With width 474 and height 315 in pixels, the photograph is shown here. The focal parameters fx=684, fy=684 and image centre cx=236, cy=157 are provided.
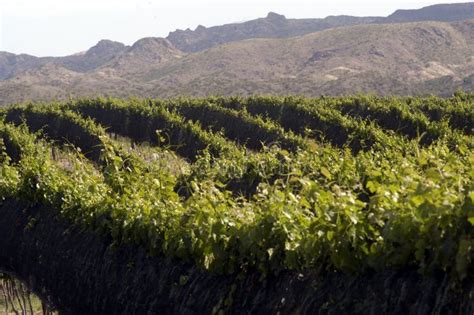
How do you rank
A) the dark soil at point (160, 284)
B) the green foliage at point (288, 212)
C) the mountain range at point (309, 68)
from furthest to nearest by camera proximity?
1. the mountain range at point (309, 68)
2. the dark soil at point (160, 284)
3. the green foliage at point (288, 212)

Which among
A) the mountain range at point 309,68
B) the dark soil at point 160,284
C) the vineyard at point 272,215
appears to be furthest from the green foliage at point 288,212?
the mountain range at point 309,68

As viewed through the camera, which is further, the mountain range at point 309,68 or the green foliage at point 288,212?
the mountain range at point 309,68

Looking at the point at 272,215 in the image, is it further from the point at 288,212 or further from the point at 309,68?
the point at 309,68

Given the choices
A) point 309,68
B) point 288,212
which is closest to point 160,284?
point 288,212

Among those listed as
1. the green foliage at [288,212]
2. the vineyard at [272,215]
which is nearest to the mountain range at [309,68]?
the vineyard at [272,215]

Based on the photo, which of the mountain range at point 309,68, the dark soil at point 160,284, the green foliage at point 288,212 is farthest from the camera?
the mountain range at point 309,68

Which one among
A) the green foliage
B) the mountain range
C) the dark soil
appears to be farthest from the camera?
the mountain range

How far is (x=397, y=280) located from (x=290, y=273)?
140 cm

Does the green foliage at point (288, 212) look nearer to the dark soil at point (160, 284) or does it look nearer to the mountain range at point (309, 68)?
the dark soil at point (160, 284)

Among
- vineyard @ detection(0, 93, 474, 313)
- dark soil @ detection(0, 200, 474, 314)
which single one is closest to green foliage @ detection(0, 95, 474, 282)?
vineyard @ detection(0, 93, 474, 313)

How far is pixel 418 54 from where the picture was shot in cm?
15662

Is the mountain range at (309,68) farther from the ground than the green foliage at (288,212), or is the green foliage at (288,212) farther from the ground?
the green foliage at (288,212)

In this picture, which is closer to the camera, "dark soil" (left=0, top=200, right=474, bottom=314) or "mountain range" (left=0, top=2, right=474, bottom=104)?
"dark soil" (left=0, top=200, right=474, bottom=314)

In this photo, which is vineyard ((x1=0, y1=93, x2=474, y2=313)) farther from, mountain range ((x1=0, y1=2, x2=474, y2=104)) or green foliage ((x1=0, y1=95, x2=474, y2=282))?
mountain range ((x1=0, y1=2, x2=474, y2=104))
